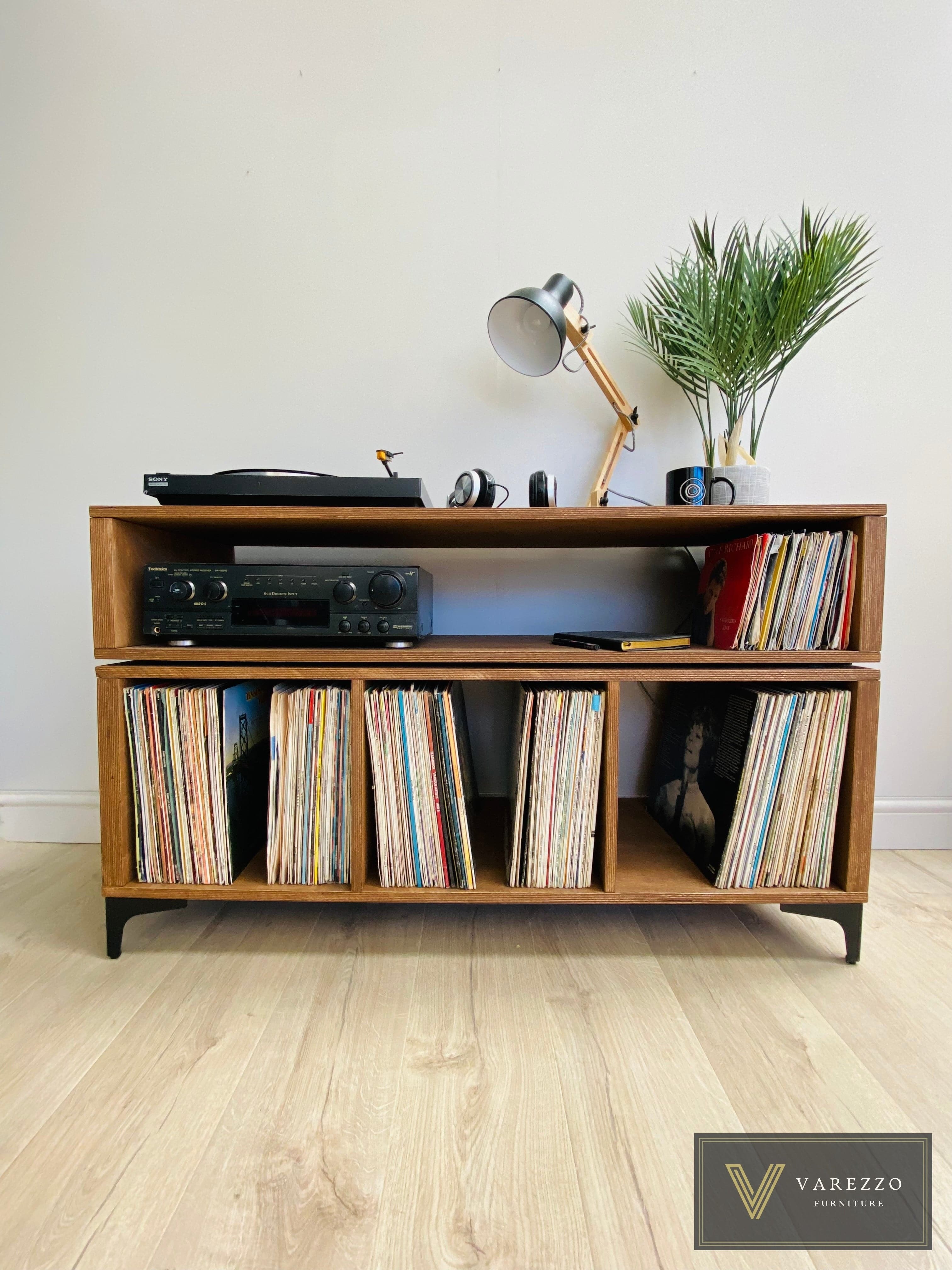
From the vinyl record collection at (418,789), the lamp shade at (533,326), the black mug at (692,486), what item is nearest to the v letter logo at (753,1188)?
the vinyl record collection at (418,789)

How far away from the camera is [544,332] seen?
3.56ft

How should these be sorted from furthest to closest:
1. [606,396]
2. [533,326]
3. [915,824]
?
[915,824]
[606,396]
[533,326]

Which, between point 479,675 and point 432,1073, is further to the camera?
point 479,675

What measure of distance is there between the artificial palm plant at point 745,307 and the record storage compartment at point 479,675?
34 centimetres

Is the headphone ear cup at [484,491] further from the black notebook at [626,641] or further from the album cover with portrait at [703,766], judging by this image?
the album cover with portrait at [703,766]

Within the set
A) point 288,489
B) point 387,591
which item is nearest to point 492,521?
point 387,591

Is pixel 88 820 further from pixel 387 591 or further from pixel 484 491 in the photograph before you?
pixel 484 491

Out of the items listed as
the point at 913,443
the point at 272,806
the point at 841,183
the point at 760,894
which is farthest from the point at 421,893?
the point at 841,183

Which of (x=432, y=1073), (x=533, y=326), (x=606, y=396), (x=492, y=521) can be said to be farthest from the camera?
(x=606, y=396)

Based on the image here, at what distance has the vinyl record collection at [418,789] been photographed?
3.30ft

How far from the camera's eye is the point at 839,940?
1096 mm

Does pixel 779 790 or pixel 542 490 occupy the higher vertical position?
pixel 542 490

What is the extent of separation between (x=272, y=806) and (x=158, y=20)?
1.83m

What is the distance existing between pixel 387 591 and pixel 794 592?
0.71 m
